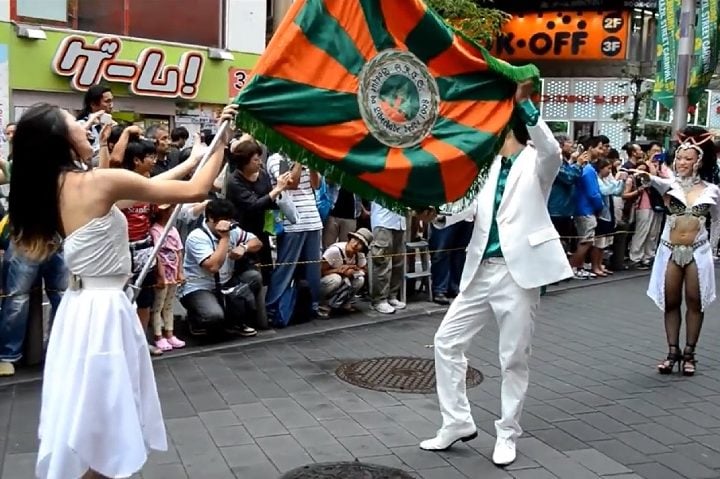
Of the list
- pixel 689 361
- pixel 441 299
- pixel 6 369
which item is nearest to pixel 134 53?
pixel 441 299

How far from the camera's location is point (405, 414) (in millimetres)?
5828

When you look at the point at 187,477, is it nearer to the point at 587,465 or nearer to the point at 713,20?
the point at 587,465

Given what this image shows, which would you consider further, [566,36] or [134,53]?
[566,36]

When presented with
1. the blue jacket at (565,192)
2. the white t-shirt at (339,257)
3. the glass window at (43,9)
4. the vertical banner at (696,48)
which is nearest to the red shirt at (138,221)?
the white t-shirt at (339,257)

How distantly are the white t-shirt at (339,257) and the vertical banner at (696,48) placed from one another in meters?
8.18

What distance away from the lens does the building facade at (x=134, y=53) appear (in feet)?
45.5

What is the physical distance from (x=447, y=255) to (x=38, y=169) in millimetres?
6888

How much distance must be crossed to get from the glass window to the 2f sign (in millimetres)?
576

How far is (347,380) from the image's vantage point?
6.67 m

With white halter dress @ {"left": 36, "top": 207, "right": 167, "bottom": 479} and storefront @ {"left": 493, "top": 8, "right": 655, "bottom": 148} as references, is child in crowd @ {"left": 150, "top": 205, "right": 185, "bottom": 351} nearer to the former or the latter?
white halter dress @ {"left": 36, "top": 207, "right": 167, "bottom": 479}

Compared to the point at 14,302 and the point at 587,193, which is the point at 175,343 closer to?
the point at 14,302

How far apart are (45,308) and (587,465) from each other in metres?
5.25

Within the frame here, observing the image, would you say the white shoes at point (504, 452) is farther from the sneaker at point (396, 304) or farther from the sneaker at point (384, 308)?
the sneaker at point (396, 304)

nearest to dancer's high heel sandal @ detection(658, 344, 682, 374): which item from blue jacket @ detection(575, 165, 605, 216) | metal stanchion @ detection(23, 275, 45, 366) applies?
blue jacket @ detection(575, 165, 605, 216)
